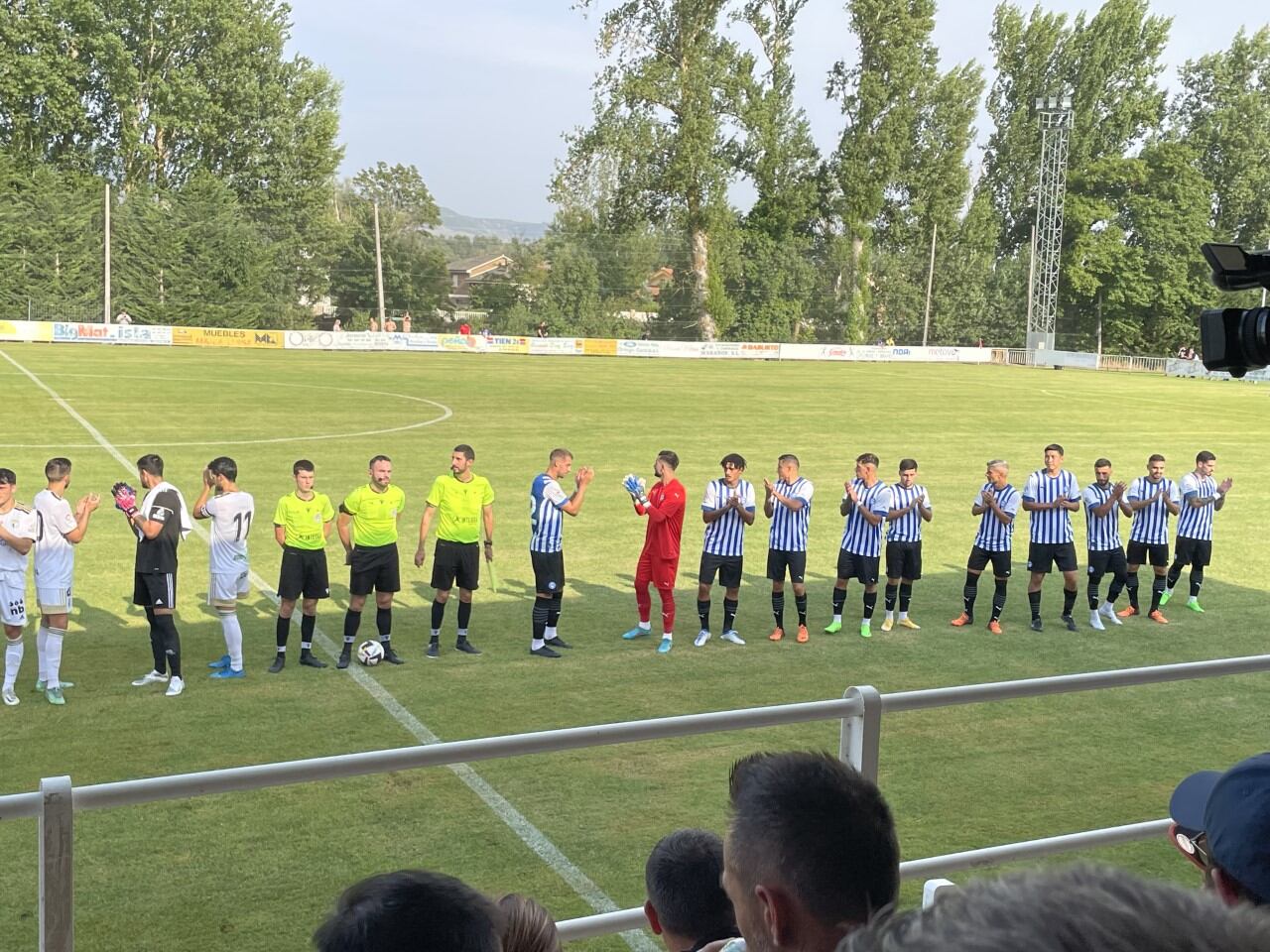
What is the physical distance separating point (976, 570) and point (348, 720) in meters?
7.53

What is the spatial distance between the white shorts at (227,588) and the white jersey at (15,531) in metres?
1.63

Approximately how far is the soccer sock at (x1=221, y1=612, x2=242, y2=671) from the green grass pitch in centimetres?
24

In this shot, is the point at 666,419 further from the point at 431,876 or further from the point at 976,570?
the point at 431,876

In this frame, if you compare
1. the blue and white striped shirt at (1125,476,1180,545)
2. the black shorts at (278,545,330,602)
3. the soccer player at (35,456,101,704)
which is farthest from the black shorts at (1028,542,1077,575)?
the soccer player at (35,456,101,704)

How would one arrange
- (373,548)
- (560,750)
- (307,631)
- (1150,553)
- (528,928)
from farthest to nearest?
(1150,553), (373,548), (307,631), (560,750), (528,928)

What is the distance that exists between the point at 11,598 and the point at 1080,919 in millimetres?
11092

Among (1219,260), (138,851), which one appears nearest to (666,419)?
(138,851)

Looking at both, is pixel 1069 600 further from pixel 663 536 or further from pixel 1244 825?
pixel 1244 825

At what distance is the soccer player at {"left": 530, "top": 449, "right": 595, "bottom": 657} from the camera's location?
1252 centimetres

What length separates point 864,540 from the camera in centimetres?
1372

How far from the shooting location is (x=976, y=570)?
46.6 feet

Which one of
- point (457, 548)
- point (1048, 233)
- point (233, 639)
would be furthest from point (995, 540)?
point (1048, 233)

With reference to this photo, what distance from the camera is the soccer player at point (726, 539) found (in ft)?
43.4

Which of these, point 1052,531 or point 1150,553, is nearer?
point 1052,531
